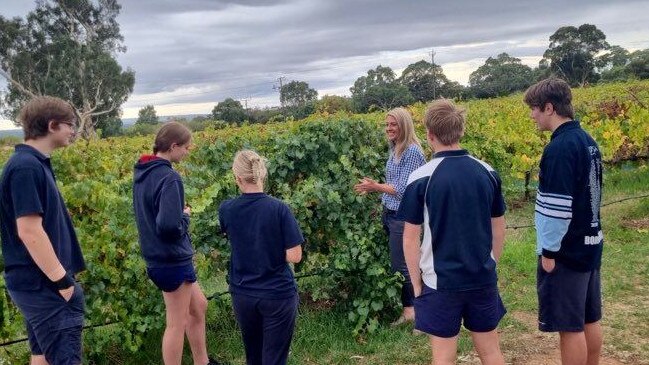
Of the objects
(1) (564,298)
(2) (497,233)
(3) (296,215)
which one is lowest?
(1) (564,298)

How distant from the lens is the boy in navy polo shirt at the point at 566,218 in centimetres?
304

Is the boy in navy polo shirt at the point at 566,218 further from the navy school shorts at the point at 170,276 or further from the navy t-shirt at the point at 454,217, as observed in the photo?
the navy school shorts at the point at 170,276

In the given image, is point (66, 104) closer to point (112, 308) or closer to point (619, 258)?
point (112, 308)

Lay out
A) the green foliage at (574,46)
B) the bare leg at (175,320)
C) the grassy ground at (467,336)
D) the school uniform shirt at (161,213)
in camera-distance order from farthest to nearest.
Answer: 1. the green foliage at (574,46)
2. the grassy ground at (467,336)
3. the bare leg at (175,320)
4. the school uniform shirt at (161,213)

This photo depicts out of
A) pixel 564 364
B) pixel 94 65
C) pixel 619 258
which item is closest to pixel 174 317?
pixel 564 364

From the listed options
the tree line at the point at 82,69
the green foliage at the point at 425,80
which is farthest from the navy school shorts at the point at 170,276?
the green foliage at the point at 425,80

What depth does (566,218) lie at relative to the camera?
304 centimetres

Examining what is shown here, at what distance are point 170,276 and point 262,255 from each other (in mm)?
797

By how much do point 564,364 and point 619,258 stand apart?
3774 mm

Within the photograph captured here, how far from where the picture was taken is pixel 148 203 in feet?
11.3

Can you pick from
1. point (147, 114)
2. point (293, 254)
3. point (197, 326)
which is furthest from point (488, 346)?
point (147, 114)

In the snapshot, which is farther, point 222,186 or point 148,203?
point 222,186

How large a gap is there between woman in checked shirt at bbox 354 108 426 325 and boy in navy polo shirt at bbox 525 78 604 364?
128 centimetres

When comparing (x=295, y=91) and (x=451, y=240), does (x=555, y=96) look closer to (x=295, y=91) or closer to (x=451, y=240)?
(x=451, y=240)
